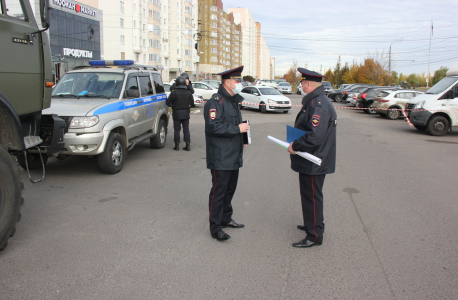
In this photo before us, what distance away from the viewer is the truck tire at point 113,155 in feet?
22.2

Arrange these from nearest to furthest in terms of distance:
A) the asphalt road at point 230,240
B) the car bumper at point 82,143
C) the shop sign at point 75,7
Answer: the asphalt road at point 230,240
the car bumper at point 82,143
the shop sign at point 75,7

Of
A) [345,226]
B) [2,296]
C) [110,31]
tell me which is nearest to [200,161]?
[345,226]

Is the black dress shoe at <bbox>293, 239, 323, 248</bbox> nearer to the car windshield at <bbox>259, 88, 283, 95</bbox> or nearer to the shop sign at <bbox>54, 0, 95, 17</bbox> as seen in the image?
the car windshield at <bbox>259, 88, 283, 95</bbox>

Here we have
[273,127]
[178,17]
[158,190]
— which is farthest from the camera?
[178,17]

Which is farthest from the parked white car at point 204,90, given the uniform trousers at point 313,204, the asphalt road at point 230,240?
the uniform trousers at point 313,204

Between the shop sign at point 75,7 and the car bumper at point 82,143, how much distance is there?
4080 centimetres

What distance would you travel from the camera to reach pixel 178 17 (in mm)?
80938

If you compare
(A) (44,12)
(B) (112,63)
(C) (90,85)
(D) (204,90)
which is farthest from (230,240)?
(D) (204,90)

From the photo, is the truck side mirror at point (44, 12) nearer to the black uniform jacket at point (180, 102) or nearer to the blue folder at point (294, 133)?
the blue folder at point (294, 133)

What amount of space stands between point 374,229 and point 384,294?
5.19 feet

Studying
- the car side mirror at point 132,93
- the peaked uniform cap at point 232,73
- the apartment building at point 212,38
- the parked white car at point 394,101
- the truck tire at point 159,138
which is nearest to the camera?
the peaked uniform cap at point 232,73

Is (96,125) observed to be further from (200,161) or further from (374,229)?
(374,229)

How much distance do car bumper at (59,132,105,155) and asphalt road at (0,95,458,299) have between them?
1.86 ft

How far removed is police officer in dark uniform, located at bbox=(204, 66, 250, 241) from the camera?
12.8 ft
